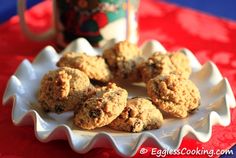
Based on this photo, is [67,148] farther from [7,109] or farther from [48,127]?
[7,109]

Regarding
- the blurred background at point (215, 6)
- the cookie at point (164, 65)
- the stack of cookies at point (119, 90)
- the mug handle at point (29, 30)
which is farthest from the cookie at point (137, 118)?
the blurred background at point (215, 6)

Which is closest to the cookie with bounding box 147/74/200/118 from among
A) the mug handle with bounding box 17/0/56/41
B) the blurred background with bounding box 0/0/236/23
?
the mug handle with bounding box 17/0/56/41

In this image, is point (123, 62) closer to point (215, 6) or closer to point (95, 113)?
point (95, 113)

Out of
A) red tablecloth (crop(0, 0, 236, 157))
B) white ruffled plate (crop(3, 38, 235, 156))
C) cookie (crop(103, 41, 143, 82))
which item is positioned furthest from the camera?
cookie (crop(103, 41, 143, 82))

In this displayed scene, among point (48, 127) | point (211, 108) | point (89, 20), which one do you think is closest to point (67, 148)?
point (48, 127)

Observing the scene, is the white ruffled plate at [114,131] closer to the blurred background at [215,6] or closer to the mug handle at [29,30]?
the mug handle at [29,30]

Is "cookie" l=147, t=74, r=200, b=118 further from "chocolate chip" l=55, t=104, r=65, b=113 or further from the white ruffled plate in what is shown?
"chocolate chip" l=55, t=104, r=65, b=113
